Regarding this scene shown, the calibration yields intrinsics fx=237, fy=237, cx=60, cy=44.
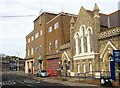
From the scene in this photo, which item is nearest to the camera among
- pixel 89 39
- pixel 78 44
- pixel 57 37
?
pixel 89 39

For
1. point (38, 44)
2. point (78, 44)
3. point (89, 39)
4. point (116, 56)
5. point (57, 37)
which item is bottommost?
point (116, 56)

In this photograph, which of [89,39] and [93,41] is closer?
[93,41]

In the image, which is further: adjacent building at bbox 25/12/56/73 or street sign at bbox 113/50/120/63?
adjacent building at bbox 25/12/56/73

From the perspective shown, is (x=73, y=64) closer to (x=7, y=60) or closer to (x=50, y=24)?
(x=50, y=24)

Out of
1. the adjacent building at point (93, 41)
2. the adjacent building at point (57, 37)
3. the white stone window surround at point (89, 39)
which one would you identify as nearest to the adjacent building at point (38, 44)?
the adjacent building at point (57, 37)

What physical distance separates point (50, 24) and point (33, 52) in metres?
15.6

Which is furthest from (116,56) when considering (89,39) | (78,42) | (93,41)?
(78,42)

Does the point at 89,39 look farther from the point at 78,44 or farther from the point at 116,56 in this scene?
the point at 116,56

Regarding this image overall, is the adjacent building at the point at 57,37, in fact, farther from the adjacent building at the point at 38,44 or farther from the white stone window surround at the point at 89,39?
the white stone window surround at the point at 89,39

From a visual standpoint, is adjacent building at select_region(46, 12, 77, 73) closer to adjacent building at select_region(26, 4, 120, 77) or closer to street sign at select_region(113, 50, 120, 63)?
adjacent building at select_region(26, 4, 120, 77)

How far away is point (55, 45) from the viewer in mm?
50531

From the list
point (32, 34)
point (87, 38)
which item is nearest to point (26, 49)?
point (32, 34)

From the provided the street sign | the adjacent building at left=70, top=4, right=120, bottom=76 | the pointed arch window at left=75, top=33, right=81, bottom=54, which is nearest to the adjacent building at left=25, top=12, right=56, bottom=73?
the adjacent building at left=70, top=4, right=120, bottom=76

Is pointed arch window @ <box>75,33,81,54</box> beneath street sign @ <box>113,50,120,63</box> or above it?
above
